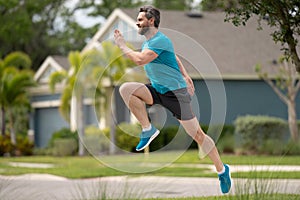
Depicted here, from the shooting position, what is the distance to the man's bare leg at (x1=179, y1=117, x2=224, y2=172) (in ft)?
26.9

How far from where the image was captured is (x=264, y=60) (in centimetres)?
3055

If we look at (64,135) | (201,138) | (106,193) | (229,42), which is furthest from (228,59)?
(201,138)

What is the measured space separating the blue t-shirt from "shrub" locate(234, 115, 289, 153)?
1552cm

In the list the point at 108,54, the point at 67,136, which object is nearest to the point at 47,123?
the point at 67,136

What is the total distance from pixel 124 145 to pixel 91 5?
83.2 feet

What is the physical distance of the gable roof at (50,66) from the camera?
33.5 metres

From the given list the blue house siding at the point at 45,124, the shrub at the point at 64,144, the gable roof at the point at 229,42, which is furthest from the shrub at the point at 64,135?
the gable roof at the point at 229,42

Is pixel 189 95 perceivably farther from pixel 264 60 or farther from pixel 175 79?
pixel 264 60

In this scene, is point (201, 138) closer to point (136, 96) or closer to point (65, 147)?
point (136, 96)

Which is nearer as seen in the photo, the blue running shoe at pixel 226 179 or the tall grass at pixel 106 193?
the tall grass at pixel 106 193

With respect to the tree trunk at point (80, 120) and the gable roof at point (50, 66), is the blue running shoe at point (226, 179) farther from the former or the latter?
the gable roof at point (50, 66)

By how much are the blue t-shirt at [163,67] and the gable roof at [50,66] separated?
83.2ft

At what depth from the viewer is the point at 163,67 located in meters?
8.02

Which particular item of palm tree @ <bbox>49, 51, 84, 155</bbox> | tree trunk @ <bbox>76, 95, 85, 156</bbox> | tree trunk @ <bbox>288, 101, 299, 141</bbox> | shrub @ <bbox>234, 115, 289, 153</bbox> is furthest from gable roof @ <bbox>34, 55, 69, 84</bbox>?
tree trunk @ <bbox>288, 101, 299, 141</bbox>
